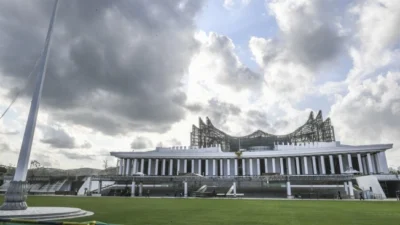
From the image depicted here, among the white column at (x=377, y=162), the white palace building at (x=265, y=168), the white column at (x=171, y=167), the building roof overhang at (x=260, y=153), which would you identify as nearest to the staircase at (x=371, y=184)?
the white palace building at (x=265, y=168)

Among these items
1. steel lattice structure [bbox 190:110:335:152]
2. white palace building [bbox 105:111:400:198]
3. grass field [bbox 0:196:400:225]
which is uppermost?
steel lattice structure [bbox 190:110:335:152]

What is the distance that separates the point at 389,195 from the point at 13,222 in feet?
221

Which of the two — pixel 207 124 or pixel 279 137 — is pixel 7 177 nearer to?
pixel 207 124

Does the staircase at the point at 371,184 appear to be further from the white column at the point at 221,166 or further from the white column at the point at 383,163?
the white column at the point at 221,166

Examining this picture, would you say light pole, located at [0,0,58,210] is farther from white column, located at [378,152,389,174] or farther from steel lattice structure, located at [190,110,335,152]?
steel lattice structure, located at [190,110,335,152]

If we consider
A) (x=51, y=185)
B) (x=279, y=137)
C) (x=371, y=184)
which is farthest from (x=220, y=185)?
(x=279, y=137)

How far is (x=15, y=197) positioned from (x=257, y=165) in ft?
248

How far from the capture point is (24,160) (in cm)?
1883

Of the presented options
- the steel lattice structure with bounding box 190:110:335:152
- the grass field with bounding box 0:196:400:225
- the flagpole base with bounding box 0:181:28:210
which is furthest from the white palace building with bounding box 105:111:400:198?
the flagpole base with bounding box 0:181:28:210

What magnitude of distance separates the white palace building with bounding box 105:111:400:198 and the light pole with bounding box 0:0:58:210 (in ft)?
124

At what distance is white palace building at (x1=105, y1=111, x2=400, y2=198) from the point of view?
55500mm

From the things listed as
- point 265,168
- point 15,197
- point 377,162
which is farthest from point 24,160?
point 377,162

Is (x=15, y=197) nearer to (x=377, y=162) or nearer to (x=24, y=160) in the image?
(x=24, y=160)

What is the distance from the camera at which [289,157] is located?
8362 centimetres
